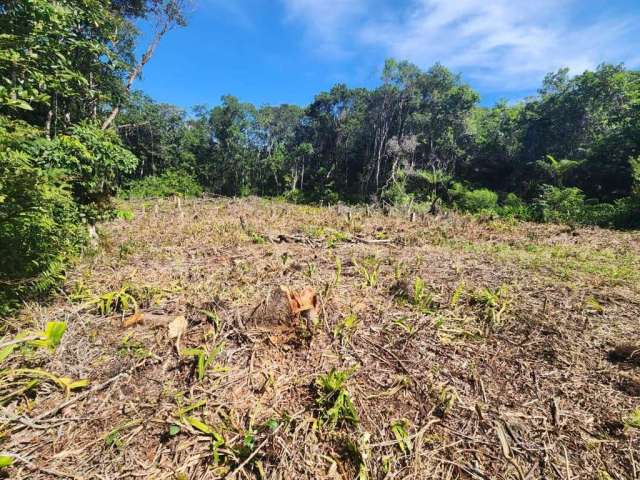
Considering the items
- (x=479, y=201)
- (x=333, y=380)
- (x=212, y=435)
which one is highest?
(x=479, y=201)

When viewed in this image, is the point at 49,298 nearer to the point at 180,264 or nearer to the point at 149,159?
the point at 180,264

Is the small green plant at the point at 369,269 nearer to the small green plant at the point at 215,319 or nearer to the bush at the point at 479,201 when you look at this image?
the small green plant at the point at 215,319

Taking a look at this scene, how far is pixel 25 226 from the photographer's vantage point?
7.55 ft

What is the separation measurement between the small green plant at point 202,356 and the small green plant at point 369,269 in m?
1.77

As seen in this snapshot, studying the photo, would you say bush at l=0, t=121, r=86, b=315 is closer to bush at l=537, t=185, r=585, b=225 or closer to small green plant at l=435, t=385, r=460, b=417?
small green plant at l=435, t=385, r=460, b=417

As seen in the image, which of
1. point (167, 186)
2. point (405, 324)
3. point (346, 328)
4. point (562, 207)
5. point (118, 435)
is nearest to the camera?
point (118, 435)

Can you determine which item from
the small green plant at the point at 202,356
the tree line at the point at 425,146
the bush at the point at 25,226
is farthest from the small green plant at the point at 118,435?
the tree line at the point at 425,146

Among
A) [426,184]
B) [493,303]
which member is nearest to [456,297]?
[493,303]

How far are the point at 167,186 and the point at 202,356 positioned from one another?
25718 mm

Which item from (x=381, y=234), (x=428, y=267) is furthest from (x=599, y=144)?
(x=428, y=267)

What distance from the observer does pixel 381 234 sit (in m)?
6.08

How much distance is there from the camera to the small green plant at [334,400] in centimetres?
173

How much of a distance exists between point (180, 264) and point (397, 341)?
2.95 m

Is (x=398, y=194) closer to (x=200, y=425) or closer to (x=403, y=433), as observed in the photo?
(x=403, y=433)
